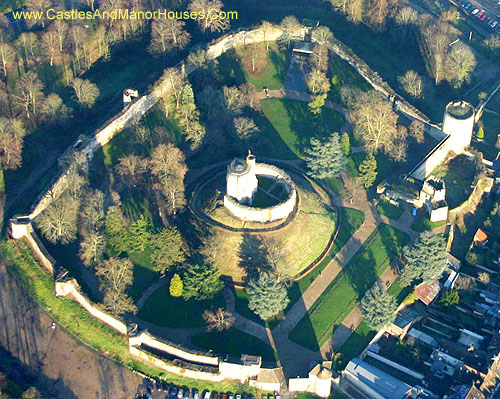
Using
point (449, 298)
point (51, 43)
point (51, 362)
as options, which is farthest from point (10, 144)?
point (449, 298)

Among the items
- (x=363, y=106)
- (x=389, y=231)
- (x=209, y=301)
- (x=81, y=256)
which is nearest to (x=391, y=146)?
(x=363, y=106)

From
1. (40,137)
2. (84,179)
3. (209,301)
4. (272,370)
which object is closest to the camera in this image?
(272,370)

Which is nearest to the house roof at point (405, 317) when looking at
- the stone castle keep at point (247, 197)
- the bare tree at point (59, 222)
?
the stone castle keep at point (247, 197)

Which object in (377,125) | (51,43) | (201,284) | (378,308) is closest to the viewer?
Result: (378,308)

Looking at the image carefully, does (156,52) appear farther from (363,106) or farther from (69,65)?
(363,106)

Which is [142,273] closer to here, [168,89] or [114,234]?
[114,234]
